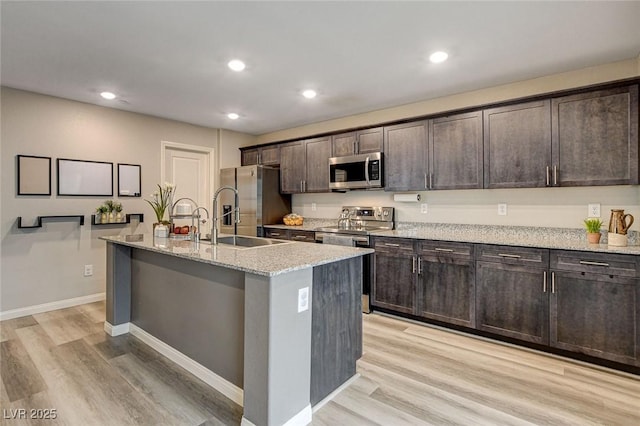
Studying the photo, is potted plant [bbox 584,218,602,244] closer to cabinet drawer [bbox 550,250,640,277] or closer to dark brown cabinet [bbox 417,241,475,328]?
cabinet drawer [bbox 550,250,640,277]

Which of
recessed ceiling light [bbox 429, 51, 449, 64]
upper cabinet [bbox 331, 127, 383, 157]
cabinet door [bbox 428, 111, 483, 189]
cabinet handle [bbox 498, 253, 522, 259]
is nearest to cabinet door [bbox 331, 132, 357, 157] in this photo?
upper cabinet [bbox 331, 127, 383, 157]

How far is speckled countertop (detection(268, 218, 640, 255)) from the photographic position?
257 cm

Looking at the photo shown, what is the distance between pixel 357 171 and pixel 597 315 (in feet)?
8.74

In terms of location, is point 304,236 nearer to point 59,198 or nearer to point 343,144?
point 343,144

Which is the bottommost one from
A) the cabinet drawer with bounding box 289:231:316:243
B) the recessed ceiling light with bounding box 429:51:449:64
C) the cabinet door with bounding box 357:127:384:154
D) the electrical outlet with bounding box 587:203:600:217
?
the cabinet drawer with bounding box 289:231:316:243

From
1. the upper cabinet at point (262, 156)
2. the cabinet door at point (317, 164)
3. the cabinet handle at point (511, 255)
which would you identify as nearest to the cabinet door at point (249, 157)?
the upper cabinet at point (262, 156)

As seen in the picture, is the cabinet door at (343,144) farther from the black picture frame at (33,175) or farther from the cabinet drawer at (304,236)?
the black picture frame at (33,175)

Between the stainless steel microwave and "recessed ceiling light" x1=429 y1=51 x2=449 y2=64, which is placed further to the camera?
the stainless steel microwave

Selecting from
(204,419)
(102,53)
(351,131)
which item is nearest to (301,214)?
(351,131)

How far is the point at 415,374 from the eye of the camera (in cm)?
237

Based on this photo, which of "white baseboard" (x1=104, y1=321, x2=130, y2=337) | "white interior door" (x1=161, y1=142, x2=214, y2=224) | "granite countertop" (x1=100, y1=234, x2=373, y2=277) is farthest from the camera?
"white interior door" (x1=161, y1=142, x2=214, y2=224)

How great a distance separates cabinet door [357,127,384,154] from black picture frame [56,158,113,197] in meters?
3.17

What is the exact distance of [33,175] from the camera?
11.7ft

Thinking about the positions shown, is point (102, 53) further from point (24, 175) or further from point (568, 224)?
point (568, 224)
